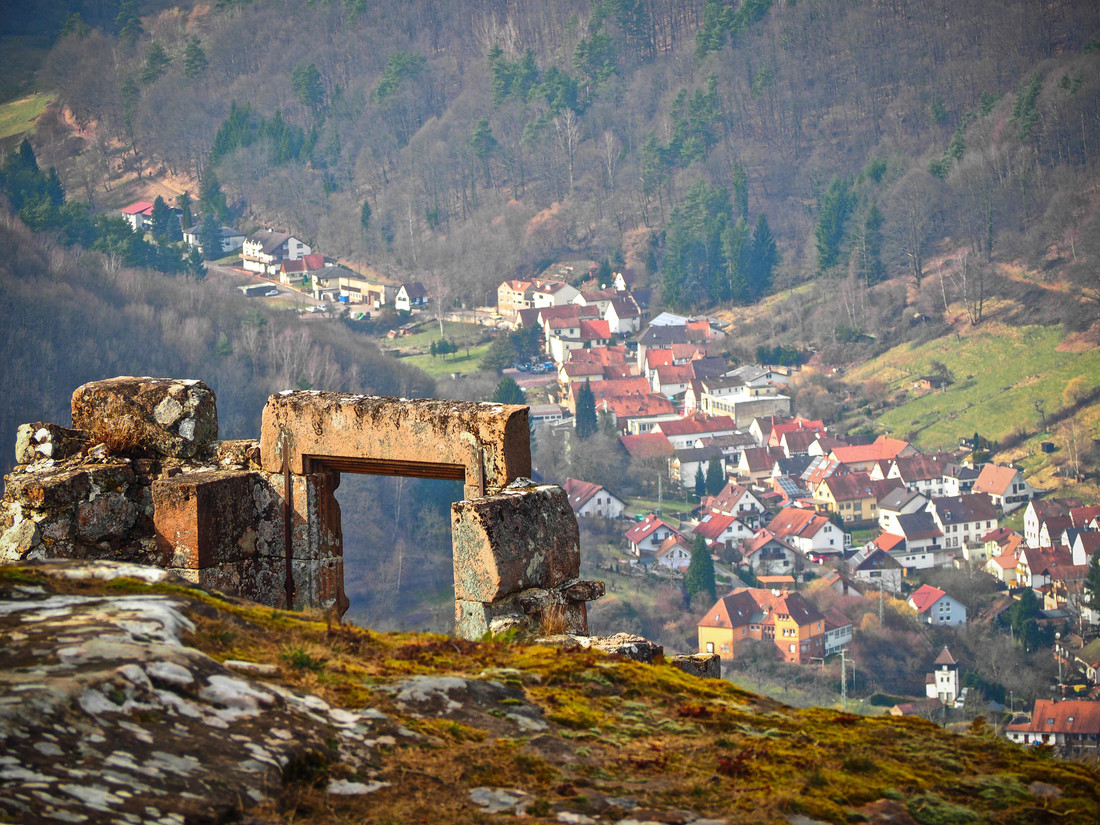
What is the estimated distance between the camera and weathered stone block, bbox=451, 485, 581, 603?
5.99 m

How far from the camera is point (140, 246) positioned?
85.6 meters

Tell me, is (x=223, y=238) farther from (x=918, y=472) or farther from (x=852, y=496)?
(x=918, y=472)

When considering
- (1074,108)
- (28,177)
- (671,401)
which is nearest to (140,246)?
(28,177)

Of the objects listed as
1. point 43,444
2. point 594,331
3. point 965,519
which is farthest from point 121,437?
point 594,331

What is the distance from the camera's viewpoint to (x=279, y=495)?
6.86 m

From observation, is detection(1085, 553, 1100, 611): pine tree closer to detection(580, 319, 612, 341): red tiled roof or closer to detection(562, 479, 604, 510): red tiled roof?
detection(562, 479, 604, 510): red tiled roof

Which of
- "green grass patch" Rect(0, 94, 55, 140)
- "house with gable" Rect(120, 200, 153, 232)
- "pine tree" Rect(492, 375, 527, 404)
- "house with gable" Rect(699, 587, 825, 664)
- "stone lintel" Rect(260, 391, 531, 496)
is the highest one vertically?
"green grass patch" Rect(0, 94, 55, 140)

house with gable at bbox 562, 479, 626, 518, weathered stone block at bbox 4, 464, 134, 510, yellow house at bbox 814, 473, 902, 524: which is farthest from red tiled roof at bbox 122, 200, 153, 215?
weathered stone block at bbox 4, 464, 134, 510

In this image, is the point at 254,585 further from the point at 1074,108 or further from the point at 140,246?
the point at 1074,108

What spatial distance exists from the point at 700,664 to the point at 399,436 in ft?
5.98

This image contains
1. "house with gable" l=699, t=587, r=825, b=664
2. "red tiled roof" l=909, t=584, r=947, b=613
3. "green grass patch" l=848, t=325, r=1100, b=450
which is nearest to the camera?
"house with gable" l=699, t=587, r=825, b=664

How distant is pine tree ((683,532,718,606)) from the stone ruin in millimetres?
48321

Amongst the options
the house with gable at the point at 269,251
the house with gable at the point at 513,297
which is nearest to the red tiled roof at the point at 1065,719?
the house with gable at the point at 513,297

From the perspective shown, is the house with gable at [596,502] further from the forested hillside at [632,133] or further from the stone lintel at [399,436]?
the stone lintel at [399,436]
